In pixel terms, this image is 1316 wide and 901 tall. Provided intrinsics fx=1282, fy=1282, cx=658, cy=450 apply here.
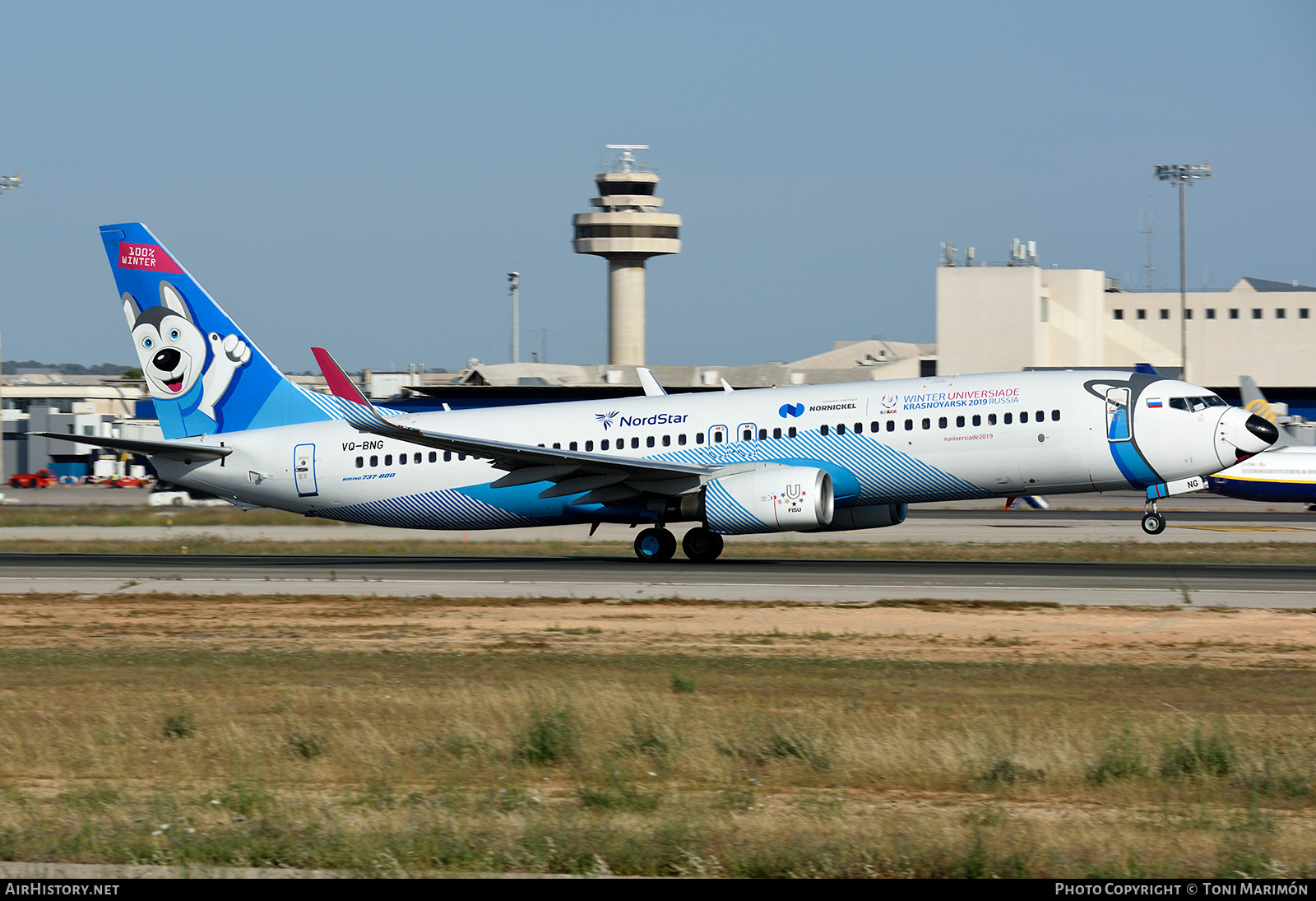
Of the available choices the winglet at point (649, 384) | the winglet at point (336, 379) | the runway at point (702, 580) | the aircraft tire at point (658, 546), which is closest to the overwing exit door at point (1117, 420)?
the runway at point (702, 580)

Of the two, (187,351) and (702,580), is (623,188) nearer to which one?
(187,351)

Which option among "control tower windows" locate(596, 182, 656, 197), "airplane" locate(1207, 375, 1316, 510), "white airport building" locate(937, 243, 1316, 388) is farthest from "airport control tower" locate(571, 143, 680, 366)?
"airplane" locate(1207, 375, 1316, 510)

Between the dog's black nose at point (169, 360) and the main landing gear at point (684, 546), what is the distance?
42.3 ft

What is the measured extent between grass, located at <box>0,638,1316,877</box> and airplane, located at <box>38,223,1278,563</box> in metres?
12.4

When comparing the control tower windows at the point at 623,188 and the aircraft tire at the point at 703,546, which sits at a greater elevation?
the control tower windows at the point at 623,188

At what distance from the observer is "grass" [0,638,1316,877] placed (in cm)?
838

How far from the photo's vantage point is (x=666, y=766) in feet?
36.9

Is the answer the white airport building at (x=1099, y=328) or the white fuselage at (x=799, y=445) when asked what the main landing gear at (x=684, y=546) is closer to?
the white fuselage at (x=799, y=445)

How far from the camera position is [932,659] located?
55.7 feet

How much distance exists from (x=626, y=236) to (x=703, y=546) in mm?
117851

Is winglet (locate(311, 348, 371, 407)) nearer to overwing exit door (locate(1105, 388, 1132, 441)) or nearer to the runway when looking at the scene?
the runway

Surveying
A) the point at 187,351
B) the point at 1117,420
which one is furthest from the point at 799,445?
Answer: the point at 187,351

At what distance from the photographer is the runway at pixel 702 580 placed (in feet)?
78.0
